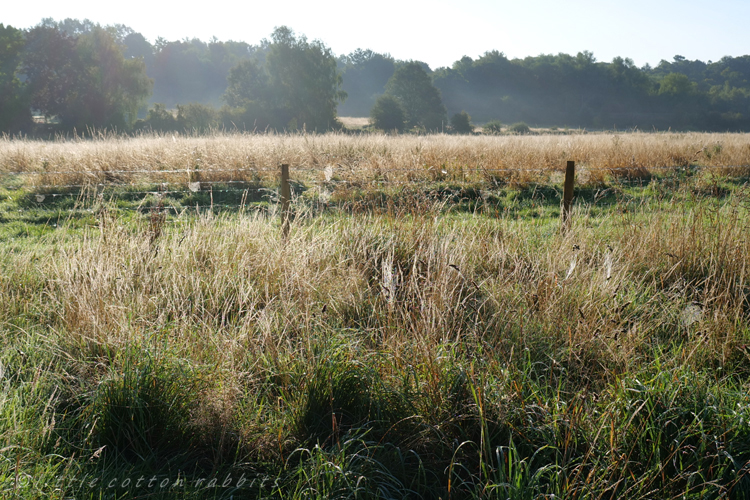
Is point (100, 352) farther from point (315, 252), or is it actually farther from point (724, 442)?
point (724, 442)

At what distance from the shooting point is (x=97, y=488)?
2.09 m

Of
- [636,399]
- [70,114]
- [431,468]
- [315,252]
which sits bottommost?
[431,468]

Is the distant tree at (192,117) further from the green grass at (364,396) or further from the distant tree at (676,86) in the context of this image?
the distant tree at (676,86)

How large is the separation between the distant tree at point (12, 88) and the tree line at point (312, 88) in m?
0.08

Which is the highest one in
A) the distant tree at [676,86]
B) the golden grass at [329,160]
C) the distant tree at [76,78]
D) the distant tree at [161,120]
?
the distant tree at [676,86]

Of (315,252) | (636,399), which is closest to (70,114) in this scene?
(315,252)

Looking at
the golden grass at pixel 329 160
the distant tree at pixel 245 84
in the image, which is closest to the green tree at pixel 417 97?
the distant tree at pixel 245 84

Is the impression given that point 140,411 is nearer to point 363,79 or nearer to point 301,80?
point 301,80

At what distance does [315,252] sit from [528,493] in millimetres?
2667

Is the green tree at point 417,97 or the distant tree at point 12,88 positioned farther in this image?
the green tree at point 417,97

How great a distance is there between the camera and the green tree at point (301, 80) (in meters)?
46.6

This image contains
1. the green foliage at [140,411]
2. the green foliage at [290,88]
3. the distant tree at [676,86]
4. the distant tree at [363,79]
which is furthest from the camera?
the distant tree at [363,79]

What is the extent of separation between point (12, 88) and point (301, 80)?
2263 cm

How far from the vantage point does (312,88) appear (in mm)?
47031
